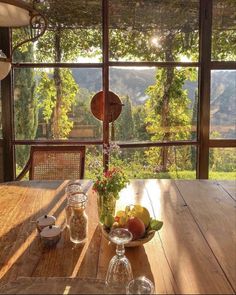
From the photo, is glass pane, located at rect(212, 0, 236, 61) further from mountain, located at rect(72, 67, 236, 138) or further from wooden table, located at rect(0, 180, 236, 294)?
wooden table, located at rect(0, 180, 236, 294)

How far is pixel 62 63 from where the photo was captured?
3.49 meters

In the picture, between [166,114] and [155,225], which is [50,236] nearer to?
[155,225]

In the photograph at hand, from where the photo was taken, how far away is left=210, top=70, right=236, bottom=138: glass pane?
3.65 meters

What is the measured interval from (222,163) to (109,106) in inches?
48.8

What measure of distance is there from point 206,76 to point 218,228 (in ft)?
7.49

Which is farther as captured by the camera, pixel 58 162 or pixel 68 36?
pixel 68 36

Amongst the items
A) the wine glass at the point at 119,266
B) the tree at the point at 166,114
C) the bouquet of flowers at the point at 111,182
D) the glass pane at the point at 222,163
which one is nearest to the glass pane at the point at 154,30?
the tree at the point at 166,114

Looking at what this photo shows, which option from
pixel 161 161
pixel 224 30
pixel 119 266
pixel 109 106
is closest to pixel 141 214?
pixel 119 266

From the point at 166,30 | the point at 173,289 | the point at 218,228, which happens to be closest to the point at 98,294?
the point at 173,289

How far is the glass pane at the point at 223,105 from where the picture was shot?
3.65 metres

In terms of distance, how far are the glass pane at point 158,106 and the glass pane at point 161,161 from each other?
11 centimetres

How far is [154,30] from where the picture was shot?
350 cm

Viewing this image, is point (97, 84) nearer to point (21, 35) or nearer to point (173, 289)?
point (21, 35)

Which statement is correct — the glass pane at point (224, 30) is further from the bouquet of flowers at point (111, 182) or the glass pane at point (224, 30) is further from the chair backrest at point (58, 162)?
the bouquet of flowers at point (111, 182)
